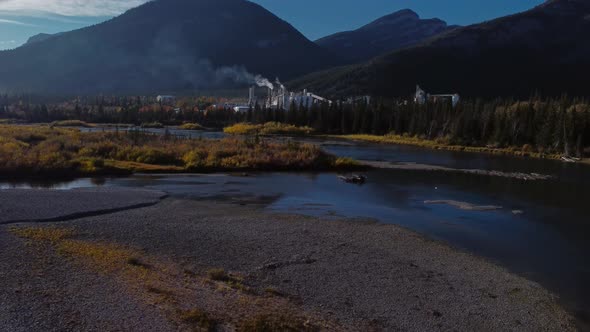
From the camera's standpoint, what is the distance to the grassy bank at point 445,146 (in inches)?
2709

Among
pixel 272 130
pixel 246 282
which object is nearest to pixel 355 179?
pixel 246 282

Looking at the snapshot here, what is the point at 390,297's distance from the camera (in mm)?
14055

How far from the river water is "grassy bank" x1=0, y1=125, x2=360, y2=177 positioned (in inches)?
139

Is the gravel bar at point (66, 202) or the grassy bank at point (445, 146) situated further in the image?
the grassy bank at point (445, 146)

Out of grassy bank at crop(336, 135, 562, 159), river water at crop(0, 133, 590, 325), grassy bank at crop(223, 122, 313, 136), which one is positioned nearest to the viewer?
river water at crop(0, 133, 590, 325)

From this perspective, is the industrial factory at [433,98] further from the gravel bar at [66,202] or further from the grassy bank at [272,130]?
the gravel bar at [66,202]

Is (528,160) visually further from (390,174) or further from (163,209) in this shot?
(163,209)

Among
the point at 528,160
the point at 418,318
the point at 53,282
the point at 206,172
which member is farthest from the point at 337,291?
the point at 528,160

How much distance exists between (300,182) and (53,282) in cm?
2636

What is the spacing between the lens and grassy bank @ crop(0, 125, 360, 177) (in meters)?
38.3

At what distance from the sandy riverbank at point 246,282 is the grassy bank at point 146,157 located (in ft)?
64.6

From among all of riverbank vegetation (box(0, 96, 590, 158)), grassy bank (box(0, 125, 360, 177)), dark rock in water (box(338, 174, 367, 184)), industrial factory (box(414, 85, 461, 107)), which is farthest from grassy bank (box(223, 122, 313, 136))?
dark rock in water (box(338, 174, 367, 184))

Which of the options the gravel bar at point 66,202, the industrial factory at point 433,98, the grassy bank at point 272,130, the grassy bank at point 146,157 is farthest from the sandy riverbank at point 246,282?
the industrial factory at point 433,98

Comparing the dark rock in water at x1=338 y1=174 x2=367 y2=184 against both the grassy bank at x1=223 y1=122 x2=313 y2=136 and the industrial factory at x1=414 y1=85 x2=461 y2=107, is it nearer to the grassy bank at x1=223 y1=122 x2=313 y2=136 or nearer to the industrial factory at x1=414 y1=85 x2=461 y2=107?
the grassy bank at x1=223 y1=122 x2=313 y2=136
